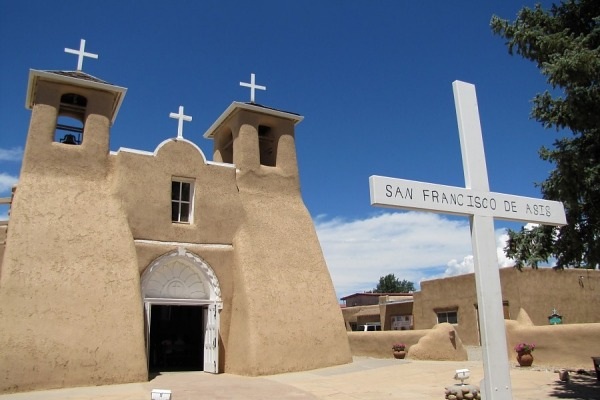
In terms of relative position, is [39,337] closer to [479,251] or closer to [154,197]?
[154,197]

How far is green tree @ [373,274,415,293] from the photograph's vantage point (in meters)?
70.4

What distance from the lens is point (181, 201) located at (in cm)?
1633

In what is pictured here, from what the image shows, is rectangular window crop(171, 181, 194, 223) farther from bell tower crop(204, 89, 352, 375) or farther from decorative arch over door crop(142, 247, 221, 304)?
bell tower crop(204, 89, 352, 375)

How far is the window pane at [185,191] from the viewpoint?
1656cm

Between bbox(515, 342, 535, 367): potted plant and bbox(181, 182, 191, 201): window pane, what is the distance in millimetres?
11288

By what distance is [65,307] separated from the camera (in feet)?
40.8

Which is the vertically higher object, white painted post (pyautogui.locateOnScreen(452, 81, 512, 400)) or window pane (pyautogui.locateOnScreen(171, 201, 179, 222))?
window pane (pyautogui.locateOnScreen(171, 201, 179, 222))

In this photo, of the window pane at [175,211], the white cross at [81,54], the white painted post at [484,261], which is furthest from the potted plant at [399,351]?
the white cross at [81,54]

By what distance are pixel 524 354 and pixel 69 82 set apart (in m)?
15.8

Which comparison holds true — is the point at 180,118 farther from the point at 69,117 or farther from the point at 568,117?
the point at 568,117

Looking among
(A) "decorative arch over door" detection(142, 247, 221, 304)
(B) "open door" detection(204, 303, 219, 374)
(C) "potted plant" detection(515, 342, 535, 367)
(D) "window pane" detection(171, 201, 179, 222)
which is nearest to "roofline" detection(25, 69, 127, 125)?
(D) "window pane" detection(171, 201, 179, 222)

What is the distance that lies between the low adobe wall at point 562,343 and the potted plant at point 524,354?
0.35 m

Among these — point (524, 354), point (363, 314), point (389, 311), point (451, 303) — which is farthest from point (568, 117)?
point (363, 314)

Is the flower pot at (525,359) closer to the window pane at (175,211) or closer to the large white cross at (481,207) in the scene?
the large white cross at (481,207)
